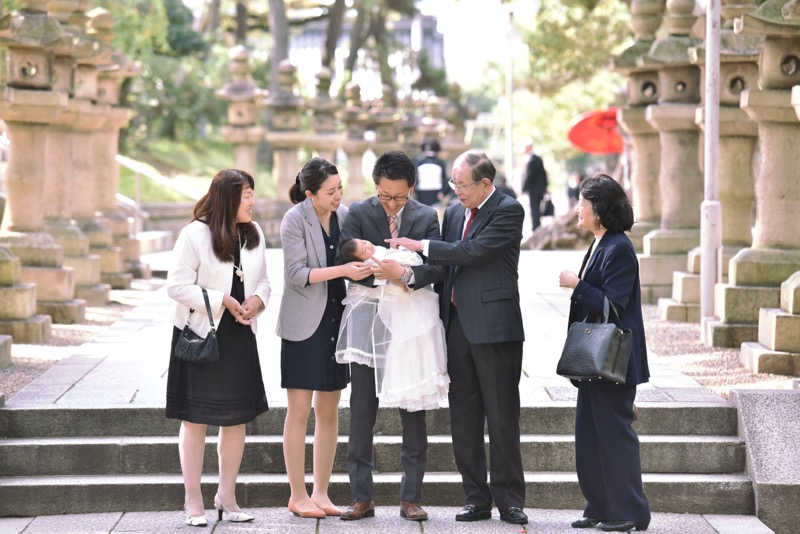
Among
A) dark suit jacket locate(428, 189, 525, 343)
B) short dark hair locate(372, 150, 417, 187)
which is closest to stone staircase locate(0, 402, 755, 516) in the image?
dark suit jacket locate(428, 189, 525, 343)

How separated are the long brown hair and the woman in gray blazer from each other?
28 centimetres

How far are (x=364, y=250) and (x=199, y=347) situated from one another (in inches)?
36.9

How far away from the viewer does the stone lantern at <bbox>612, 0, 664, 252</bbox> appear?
47.2ft

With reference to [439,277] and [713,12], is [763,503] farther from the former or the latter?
[713,12]

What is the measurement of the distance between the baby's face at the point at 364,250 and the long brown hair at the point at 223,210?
24.6 inches

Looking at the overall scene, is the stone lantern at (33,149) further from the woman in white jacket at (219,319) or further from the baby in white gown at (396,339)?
the baby in white gown at (396,339)

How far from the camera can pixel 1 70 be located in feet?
63.4

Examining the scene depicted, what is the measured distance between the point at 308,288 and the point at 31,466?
2031 millimetres

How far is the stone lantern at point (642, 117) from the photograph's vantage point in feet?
47.2

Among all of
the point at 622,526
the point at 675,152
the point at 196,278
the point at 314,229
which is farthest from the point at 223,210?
the point at 675,152

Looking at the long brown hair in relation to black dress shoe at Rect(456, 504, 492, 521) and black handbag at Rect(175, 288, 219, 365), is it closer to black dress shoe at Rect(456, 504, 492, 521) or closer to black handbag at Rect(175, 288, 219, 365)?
black handbag at Rect(175, 288, 219, 365)

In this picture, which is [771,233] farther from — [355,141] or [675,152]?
[355,141]

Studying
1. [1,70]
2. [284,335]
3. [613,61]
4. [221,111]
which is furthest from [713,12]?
[221,111]

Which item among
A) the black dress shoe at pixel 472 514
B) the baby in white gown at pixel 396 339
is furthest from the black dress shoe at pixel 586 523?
the baby in white gown at pixel 396 339
